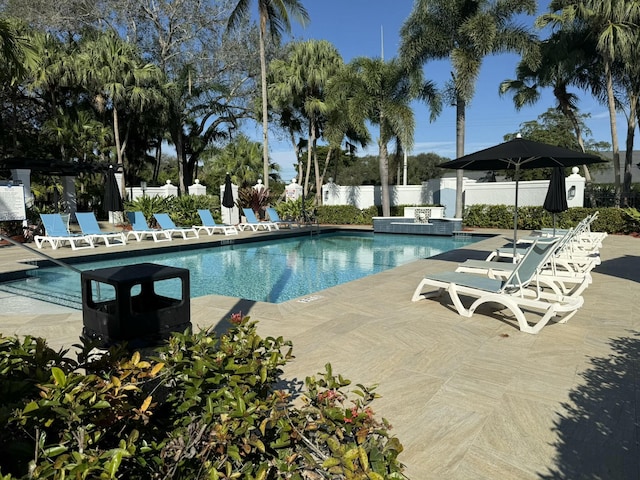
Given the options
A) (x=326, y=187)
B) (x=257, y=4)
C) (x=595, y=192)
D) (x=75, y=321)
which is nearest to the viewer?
(x=75, y=321)

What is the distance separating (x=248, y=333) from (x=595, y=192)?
64.8ft

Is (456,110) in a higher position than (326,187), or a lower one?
higher

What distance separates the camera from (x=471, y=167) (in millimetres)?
7672

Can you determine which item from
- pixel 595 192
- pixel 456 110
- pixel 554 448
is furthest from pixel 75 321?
pixel 595 192

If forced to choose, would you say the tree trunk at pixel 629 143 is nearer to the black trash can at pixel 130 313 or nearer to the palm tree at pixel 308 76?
the palm tree at pixel 308 76

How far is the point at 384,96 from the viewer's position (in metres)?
19.5

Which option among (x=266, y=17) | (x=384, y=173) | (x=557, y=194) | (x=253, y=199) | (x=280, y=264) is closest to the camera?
(x=557, y=194)

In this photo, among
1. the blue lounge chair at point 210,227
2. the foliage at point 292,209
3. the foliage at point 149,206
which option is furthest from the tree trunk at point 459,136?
the foliage at point 149,206

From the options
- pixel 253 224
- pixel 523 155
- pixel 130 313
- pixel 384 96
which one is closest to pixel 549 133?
pixel 384 96

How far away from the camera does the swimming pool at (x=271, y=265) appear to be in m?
7.79

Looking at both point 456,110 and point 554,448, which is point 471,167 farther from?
point 456,110

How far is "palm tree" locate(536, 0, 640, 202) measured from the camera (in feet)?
49.8

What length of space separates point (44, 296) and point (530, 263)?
7.41 m

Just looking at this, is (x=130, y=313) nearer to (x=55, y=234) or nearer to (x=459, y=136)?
(x=55, y=234)
